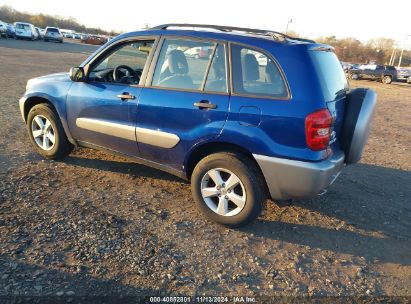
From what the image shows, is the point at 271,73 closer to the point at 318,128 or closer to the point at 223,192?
the point at 318,128

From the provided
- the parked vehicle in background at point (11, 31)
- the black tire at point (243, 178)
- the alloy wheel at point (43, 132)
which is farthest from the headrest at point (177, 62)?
the parked vehicle in background at point (11, 31)

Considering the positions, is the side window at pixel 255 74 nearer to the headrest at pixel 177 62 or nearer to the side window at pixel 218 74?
the side window at pixel 218 74

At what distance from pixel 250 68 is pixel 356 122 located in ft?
3.90

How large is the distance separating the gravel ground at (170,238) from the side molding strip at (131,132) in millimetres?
674

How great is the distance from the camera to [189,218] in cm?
400

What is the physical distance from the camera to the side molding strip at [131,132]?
3.98m

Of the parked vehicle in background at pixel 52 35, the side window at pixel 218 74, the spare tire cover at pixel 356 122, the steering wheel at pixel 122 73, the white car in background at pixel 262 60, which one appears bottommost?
the parked vehicle in background at pixel 52 35

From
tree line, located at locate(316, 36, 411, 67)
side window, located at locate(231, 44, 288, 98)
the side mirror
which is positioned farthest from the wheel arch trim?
tree line, located at locate(316, 36, 411, 67)

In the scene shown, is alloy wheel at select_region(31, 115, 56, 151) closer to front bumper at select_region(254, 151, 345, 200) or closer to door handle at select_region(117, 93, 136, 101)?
door handle at select_region(117, 93, 136, 101)

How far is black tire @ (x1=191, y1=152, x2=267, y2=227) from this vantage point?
11.8ft

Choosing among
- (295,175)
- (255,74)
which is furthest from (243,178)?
(255,74)

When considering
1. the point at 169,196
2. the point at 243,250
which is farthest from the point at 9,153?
the point at 243,250

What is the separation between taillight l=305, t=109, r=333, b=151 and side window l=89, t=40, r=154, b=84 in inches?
78.9

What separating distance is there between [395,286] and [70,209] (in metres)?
3.16
